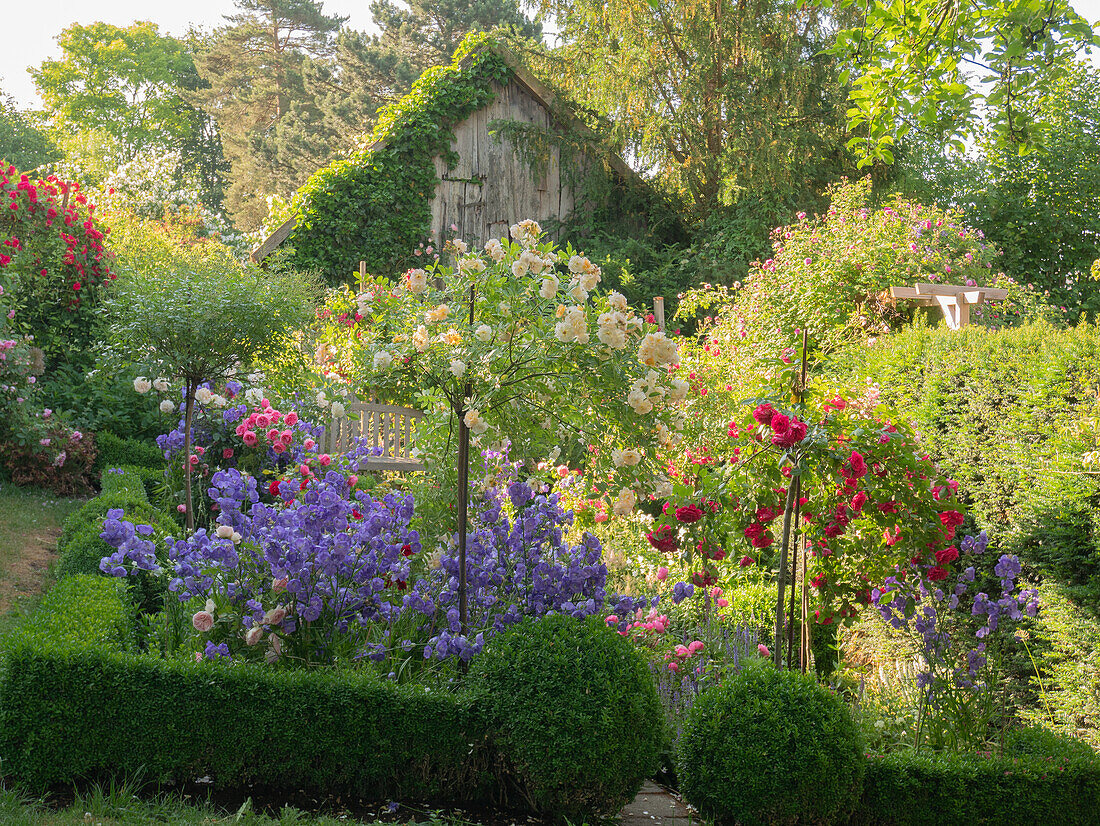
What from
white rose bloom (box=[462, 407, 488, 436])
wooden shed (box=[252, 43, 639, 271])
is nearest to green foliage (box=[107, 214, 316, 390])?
white rose bloom (box=[462, 407, 488, 436])

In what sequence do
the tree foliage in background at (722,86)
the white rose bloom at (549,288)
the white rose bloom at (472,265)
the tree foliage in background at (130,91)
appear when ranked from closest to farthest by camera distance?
the white rose bloom at (549,288)
the white rose bloom at (472,265)
the tree foliage in background at (722,86)
the tree foliage in background at (130,91)

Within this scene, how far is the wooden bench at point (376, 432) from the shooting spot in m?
7.62

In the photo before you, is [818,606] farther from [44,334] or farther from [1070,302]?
[1070,302]

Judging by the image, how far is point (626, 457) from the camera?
3.12 metres

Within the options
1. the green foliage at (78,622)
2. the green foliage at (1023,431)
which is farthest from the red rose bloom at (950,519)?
the green foliage at (78,622)

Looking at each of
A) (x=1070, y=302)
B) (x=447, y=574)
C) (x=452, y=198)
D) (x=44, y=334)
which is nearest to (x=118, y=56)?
(x=452, y=198)

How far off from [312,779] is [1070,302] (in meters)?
15.4

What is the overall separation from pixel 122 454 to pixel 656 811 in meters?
6.25

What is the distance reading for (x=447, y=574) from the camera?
3.56 meters

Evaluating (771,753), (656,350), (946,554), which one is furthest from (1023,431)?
(771,753)

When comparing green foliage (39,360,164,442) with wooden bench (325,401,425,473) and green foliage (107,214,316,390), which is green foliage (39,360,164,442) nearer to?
wooden bench (325,401,425,473)

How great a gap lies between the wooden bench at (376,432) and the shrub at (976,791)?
17.1ft

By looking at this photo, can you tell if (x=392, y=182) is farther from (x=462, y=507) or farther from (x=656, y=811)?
(x=656, y=811)

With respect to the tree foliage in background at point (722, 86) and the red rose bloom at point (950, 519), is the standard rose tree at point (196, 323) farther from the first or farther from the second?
the tree foliage in background at point (722, 86)
